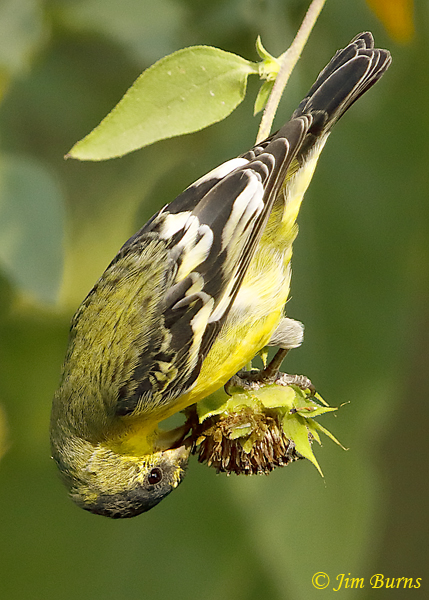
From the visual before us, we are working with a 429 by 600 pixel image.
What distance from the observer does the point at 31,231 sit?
182cm

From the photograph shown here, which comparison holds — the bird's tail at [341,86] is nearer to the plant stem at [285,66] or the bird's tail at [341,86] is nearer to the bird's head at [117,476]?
the plant stem at [285,66]

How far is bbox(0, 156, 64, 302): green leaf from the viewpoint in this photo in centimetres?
179

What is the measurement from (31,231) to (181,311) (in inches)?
20.9

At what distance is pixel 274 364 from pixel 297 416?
177 mm

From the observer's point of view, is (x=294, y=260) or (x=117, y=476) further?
(x=294, y=260)

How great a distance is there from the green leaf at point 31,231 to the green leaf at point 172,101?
42cm

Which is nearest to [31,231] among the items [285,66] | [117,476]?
[117,476]

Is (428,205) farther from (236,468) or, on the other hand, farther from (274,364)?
(236,468)

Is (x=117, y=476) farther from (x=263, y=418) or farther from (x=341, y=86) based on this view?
(x=341, y=86)

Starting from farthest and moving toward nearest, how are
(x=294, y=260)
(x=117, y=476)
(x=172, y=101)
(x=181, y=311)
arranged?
(x=294, y=260) → (x=117, y=476) → (x=181, y=311) → (x=172, y=101)

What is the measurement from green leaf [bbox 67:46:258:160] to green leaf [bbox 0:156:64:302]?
0.42m

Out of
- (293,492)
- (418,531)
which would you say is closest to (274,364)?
(293,492)

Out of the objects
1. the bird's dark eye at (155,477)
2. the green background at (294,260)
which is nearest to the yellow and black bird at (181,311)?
the bird's dark eye at (155,477)

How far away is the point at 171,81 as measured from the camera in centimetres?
151
